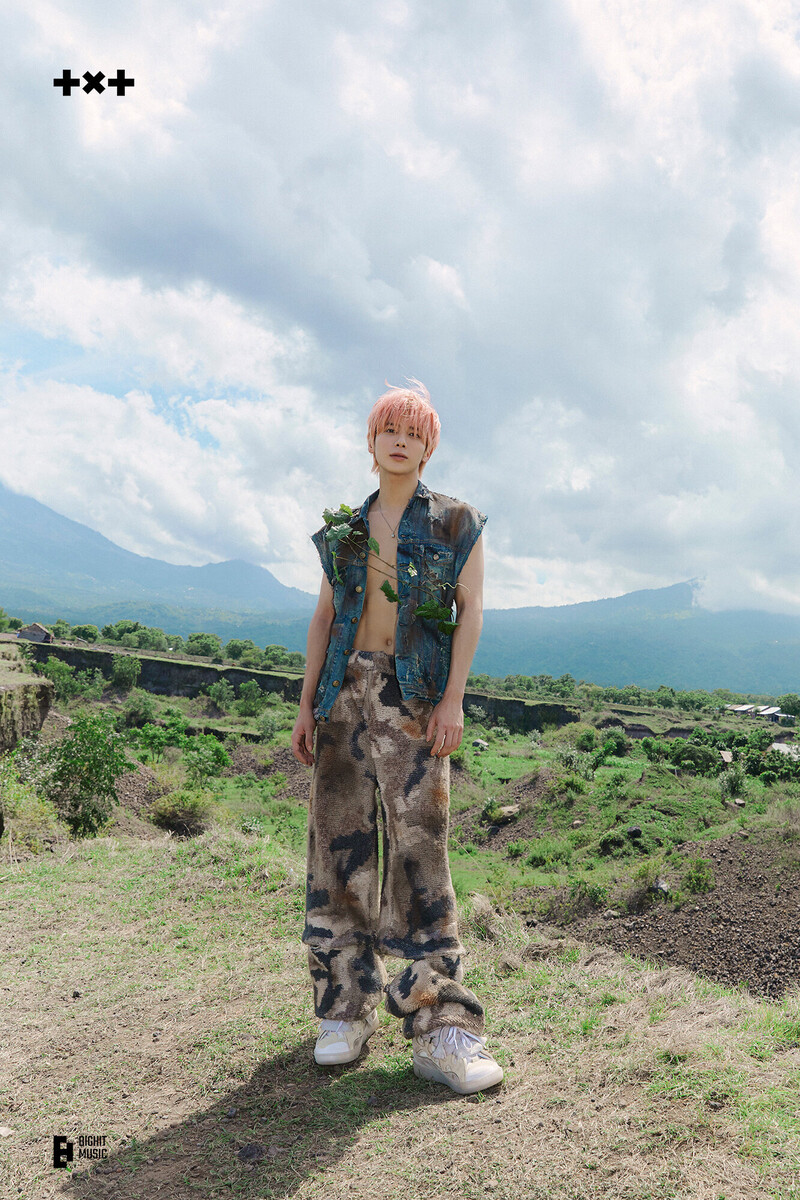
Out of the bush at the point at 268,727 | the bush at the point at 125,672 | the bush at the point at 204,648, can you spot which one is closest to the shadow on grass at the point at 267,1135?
the bush at the point at 268,727

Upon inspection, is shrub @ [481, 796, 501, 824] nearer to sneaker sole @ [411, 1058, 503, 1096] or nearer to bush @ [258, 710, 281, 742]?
bush @ [258, 710, 281, 742]

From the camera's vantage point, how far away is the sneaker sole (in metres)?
2.23

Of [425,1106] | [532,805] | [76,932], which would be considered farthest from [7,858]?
[532,805]

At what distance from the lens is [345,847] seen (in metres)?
2.70

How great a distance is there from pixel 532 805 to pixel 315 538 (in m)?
13.6

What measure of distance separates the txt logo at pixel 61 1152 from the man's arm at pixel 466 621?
1.85 metres

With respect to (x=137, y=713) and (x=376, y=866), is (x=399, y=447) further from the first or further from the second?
(x=137, y=713)

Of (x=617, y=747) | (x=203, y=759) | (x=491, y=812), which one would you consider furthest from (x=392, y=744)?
(x=617, y=747)

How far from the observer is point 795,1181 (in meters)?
1.70

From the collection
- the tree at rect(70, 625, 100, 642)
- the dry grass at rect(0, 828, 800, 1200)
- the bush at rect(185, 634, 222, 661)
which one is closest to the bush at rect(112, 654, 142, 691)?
the bush at rect(185, 634, 222, 661)

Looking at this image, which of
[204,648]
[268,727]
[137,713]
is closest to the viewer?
[268,727]

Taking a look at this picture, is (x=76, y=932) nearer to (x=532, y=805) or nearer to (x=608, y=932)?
(x=608, y=932)

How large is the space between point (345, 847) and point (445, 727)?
0.64 m

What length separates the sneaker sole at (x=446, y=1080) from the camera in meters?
2.23
